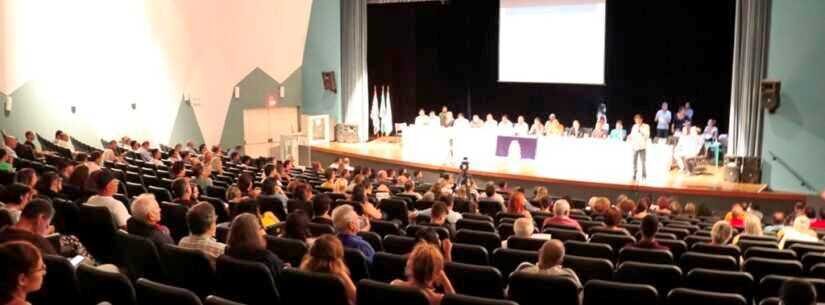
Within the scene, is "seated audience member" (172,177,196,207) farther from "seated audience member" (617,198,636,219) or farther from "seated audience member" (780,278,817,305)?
"seated audience member" (780,278,817,305)

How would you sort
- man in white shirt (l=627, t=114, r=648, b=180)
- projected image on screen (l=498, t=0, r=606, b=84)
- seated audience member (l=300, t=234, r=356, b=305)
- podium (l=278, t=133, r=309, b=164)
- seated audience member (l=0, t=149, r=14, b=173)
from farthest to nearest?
podium (l=278, t=133, r=309, b=164) → projected image on screen (l=498, t=0, r=606, b=84) → man in white shirt (l=627, t=114, r=648, b=180) → seated audience member (l=0, t=149, r=14, b=173) → seated audience member (l=300, t=234, r=356, b=305)

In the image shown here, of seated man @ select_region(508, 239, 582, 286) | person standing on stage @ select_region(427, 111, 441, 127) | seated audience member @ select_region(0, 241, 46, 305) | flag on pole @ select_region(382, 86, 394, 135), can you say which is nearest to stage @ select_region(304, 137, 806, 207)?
person standing on stage @ select_region(427, 111, 441, 127)

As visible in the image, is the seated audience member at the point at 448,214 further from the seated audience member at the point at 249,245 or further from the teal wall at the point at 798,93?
the teal wall at the point at 798,93

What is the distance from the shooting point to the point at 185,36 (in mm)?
17734

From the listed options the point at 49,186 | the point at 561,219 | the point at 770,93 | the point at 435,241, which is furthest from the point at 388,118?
the point at 435,241

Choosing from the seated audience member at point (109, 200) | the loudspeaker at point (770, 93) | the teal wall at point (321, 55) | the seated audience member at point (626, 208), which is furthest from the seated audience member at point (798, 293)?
the teal wall at point (321, 55)

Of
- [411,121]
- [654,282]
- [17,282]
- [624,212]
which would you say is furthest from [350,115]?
[17,282]

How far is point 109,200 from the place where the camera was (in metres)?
7.00

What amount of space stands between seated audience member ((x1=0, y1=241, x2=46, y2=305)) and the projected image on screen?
1733cm

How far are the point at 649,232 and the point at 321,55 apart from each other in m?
15.6

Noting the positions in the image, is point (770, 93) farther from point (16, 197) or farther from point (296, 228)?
point (16, 197)

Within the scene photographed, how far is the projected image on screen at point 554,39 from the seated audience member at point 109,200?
14429 mm

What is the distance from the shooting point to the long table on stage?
1606 cm

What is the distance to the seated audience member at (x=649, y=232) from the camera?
256 inches
